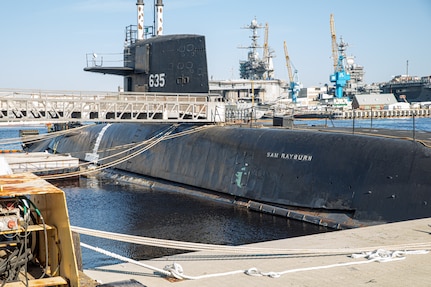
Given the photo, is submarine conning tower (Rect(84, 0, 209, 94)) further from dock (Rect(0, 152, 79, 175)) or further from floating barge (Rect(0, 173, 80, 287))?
floating barge (Rect(0, 173, 80, 287))

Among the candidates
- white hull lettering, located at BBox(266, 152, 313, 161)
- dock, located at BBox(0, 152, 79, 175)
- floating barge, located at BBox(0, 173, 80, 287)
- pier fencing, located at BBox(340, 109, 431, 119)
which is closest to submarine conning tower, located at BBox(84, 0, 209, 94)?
dock, located at BBox(0, 152, 79, 175)

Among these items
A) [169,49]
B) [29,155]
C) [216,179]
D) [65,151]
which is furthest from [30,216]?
[65,151]

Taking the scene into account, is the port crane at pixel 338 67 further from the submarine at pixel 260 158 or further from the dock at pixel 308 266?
the dock at pixel 308 266

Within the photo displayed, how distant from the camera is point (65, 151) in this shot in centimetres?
3475

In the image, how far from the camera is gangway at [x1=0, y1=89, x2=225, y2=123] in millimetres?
20609

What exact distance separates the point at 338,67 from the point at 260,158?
108 m

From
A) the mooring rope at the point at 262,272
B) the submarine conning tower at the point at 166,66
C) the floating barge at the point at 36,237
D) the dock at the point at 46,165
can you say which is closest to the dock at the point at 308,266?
the mooring rope at the point at 262,272

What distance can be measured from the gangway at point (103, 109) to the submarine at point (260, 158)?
0.73 metres

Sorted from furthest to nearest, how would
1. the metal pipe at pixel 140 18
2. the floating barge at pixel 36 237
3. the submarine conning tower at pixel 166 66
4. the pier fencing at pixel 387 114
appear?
the pier fencing at pixel 387 114 → the metal pipe at pixel 140 18 → the submarine conning tower at pixel 166 66 → the floating barge at pixel 36 237

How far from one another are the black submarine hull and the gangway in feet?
3.20

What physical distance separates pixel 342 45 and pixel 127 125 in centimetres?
10084

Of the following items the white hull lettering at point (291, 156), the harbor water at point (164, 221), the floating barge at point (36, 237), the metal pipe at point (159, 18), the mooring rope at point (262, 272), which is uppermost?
the metal pipe at point (159, 18)

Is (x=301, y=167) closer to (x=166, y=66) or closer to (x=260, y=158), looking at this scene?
(x=260, y=158)

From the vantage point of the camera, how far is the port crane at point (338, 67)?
4643 inches
